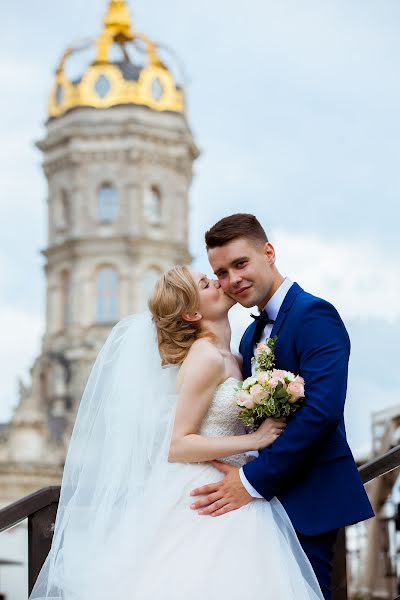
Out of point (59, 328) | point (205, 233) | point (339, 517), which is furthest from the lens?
point (59, 328)

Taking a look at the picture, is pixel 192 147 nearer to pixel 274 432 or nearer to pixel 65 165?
pixel 65 165

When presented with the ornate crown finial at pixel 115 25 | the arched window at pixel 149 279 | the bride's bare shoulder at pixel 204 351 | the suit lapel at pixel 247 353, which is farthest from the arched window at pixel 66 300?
the bride's bare shoulder at pixel 204 351

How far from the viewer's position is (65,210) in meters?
69.6

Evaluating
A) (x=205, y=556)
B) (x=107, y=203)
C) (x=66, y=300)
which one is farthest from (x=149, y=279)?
(x=205, y=556)

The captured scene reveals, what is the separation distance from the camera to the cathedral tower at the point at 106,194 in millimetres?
66438

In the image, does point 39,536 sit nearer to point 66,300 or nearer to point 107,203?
point 66,300

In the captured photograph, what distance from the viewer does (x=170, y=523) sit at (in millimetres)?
4863

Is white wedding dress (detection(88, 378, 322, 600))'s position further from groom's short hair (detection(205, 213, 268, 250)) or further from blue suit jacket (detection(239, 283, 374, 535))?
groom's short hair (detection(205, 213, 268, 250))

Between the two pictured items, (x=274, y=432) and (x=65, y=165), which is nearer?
(x=274, y=432)

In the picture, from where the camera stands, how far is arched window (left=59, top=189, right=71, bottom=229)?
6900 centimetres

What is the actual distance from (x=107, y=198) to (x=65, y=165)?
9.92 feet

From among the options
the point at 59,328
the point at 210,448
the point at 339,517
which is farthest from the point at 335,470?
the point at 59,328

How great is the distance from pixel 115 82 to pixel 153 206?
7.47 metres

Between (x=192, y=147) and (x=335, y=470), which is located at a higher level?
(x=192, y=147)
